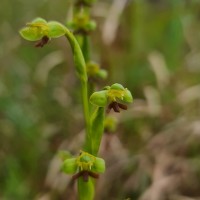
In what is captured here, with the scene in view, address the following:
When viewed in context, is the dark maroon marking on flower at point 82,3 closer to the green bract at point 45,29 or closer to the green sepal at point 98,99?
Result: the green bract at point 45,29

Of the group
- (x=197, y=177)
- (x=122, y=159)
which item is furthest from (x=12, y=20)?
(x=197, y=177)

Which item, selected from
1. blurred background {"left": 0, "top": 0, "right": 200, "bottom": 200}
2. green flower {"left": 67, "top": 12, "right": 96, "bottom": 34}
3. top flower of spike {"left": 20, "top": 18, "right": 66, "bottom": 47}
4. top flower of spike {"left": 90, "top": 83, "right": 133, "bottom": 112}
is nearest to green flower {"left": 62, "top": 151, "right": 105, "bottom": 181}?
top flower of spike {"left": 90, "top": 83, "right": 133, "bottom": 112}

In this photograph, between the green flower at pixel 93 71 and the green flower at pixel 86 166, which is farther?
the green flower at pixel 93 71

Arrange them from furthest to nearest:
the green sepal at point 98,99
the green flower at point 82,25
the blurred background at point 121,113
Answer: the blurred background at point 121,113 → the green flower at point 82,25 → the green sepal at point 98,99

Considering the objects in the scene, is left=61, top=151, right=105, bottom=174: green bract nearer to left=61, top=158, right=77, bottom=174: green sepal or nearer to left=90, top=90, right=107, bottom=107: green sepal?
left=61, top=158, right=77, bottom=174: green sepal

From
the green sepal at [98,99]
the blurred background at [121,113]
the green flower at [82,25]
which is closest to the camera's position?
the green sepal at [98,99]

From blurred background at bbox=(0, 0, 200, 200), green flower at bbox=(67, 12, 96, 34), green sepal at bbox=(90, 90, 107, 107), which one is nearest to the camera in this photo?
green sepal at bbox=(90, 90, 107, 107)

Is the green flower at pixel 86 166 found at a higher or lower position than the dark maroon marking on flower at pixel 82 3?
lower

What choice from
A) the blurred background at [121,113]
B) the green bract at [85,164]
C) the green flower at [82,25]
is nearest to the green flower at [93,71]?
the green flower at [82,25]
